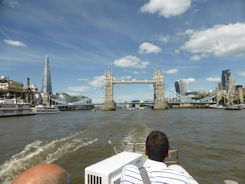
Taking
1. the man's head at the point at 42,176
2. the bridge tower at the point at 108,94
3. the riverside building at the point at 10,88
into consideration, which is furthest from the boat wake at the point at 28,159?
the riverside building at the point at 10,88

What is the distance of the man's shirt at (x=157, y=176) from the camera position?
1.67 m

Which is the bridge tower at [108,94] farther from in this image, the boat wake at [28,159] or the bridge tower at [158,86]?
the boat wake at [28,159]

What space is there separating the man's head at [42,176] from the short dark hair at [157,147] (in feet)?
4.11

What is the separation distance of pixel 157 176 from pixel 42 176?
1094 millimetres

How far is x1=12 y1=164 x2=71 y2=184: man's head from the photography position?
102 centimetres

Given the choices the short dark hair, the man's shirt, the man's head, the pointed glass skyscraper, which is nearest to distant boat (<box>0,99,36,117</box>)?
the short dark hair

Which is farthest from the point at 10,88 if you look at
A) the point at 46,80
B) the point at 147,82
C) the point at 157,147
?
the point at 46,80

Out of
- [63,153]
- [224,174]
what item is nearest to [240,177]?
[224,174]

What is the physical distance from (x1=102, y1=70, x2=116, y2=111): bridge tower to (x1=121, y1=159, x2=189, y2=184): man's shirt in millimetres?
70747

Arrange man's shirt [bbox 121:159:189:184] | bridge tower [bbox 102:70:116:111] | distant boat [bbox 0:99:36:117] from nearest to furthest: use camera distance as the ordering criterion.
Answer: man's shirt [bbox 121:159:189:184], distant boat [bbox 0:99:36:117], bridge tower [bbox 102:70:116:111]

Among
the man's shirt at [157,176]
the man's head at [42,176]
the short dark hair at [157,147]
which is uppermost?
the man's head at [42,176]

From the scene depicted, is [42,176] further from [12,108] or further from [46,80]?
[46,80]

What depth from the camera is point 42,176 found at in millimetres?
1032

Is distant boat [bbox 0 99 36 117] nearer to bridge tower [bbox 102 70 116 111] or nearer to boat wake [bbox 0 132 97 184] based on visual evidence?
bridge tower [bbox 102 70 116 111]
